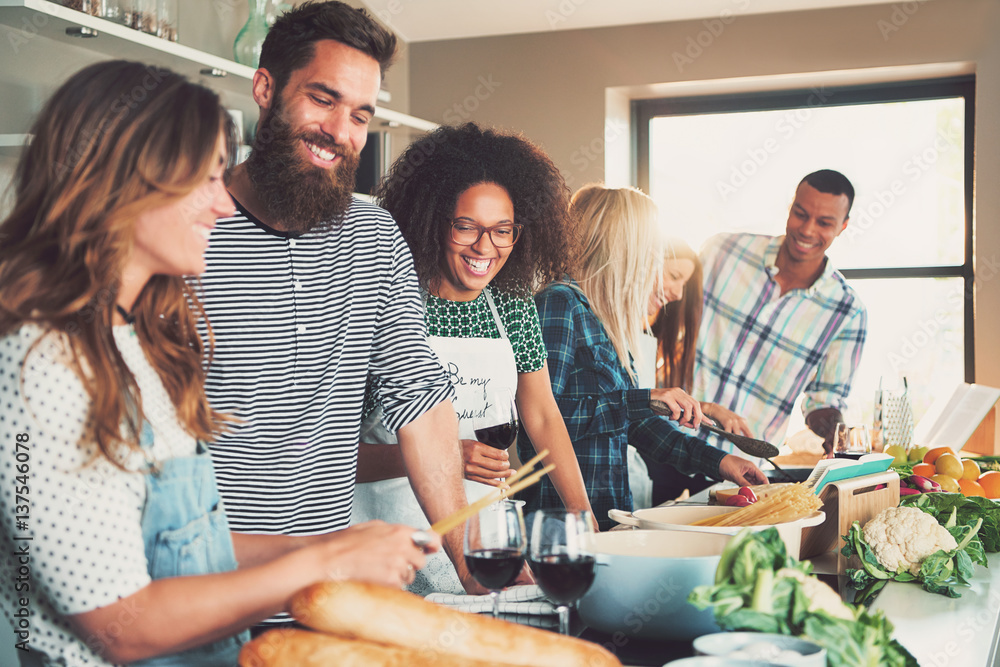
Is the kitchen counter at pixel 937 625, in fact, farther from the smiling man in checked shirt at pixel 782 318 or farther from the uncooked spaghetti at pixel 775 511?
the smiling man in checked shirt at pixel 782 318

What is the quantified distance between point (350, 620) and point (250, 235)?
2.81 ft

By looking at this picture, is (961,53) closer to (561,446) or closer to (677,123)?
(677,123)

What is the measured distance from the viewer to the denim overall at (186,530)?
96cm

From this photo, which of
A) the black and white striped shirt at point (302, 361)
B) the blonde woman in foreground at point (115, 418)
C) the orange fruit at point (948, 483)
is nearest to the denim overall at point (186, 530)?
the blonde woman in foreground at point (115, 418)

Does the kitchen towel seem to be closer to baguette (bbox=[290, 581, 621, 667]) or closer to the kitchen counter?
the kitchen counter

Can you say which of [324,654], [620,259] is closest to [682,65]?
[620,259]

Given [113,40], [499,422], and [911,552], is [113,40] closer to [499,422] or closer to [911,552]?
[499,422]

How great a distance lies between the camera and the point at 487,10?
4375 millimetres

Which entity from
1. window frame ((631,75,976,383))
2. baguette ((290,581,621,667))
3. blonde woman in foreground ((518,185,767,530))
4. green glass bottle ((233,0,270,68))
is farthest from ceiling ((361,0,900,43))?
baguette ((290,581,621,667))

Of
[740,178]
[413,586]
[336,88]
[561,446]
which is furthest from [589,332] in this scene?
[740,178]

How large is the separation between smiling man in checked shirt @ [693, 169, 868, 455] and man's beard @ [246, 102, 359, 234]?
2.37 m

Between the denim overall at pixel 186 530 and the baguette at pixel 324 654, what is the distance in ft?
0.83

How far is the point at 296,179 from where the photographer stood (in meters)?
1.46

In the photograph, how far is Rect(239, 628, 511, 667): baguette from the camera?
753 mm
